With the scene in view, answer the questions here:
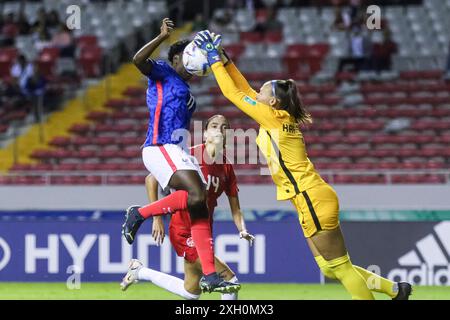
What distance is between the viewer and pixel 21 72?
2048 centimetres

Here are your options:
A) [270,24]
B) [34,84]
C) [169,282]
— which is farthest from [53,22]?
[169,282]

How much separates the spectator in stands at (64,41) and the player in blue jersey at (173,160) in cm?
1162

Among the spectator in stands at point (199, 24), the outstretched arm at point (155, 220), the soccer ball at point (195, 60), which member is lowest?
the outstretched arm at point (155, 220)

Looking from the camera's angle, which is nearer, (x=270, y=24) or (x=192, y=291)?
(x=192, y=291)

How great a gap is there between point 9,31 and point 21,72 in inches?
87.4

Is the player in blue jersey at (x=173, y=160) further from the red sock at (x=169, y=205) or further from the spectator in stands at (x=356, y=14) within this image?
the spectator in stands at (x=356, y=14)

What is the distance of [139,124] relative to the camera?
1994 cm

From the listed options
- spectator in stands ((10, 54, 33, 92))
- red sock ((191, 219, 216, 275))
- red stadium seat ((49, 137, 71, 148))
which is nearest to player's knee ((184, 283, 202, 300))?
red sock ((191, 219, 216, 275))

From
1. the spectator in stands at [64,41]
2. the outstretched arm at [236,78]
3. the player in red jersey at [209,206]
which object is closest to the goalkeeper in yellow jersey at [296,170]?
the outstretched arm at [236,78]

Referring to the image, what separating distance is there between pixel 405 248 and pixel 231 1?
9.59m

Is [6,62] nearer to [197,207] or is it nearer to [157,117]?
[157,117]

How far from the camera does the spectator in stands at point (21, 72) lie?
1992cm

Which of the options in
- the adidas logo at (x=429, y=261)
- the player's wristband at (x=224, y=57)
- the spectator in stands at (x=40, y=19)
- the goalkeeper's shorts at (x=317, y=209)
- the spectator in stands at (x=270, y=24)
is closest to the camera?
the goalkeeper's shorts at (x=317, y=209)
